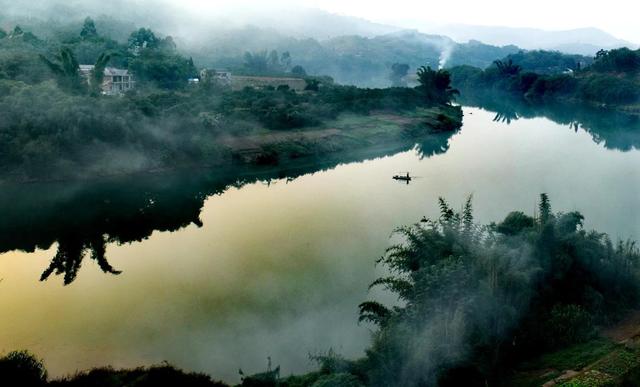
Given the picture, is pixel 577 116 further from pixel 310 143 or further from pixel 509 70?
pixel 310 143

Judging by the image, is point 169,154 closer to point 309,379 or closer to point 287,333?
point 287,333

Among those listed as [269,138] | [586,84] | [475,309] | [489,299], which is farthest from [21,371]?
[586,84]

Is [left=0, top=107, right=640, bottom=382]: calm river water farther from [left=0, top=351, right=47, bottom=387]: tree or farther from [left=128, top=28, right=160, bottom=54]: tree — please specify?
[left=128, top=28, right=160, bottom=54]: tree

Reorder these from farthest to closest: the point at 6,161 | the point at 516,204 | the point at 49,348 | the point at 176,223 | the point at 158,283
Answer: the point at 6,161
the point at 516,204
the point at 176,223
the point at 158,283
the point at 49,348

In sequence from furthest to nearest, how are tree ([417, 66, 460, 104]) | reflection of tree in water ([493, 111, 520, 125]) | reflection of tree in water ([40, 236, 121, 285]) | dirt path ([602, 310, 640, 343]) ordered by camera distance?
tree ([417, 66, 460, 104])
reflection of tree in water ([493, 111, 520, 125])
reflection of tree in water ([40, 236, 121, 285])
dirt path ([602, 310, 640, 343])

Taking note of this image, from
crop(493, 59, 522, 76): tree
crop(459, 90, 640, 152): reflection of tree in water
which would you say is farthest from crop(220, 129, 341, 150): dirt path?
crop(493, 59, 522, 76): tree

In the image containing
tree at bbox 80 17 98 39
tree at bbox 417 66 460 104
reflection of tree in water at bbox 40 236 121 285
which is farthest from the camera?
tree at bbox 80 17 98 39

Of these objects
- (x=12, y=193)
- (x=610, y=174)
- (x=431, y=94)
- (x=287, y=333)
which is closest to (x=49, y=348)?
(x=287, y=333)
